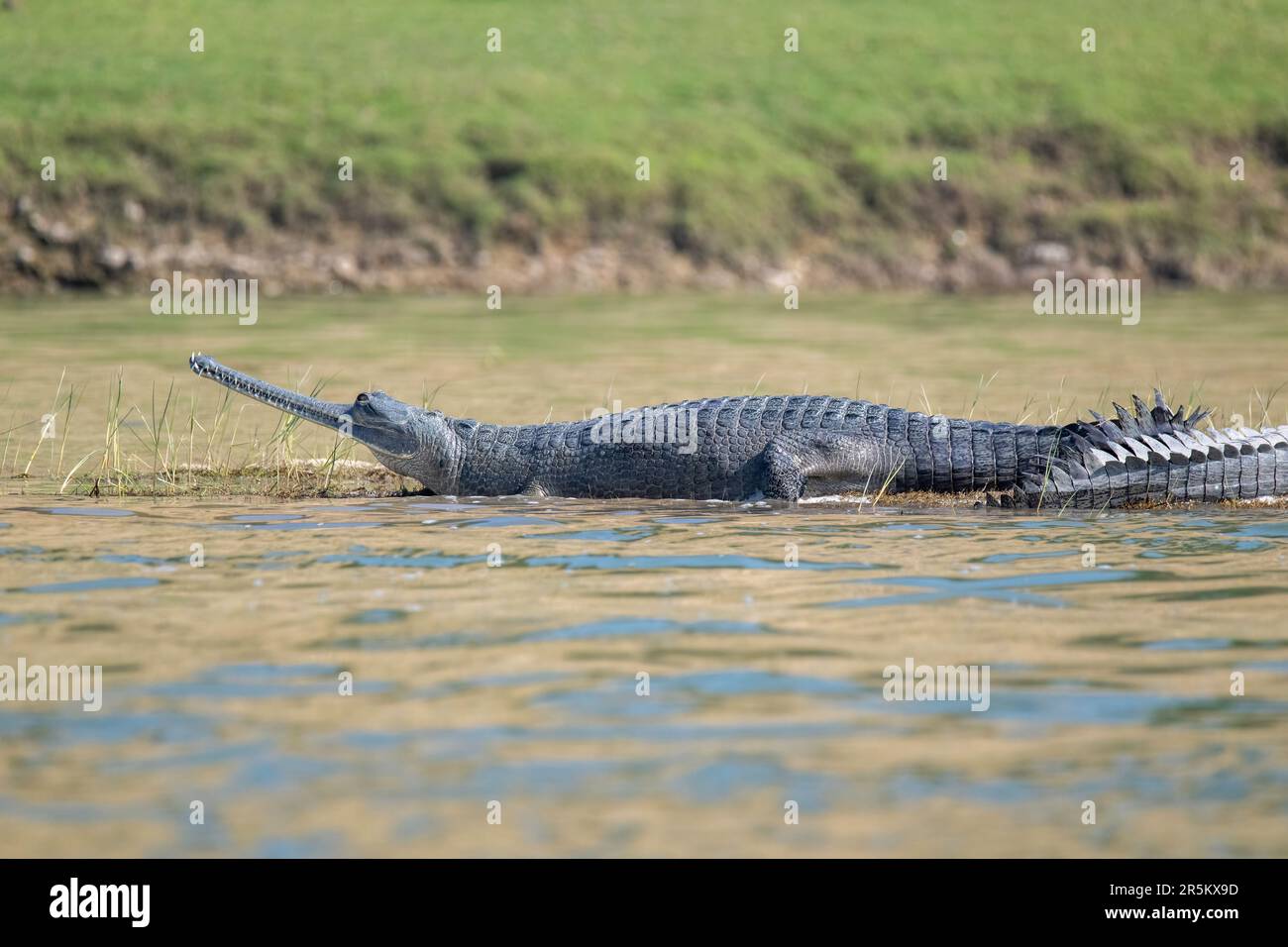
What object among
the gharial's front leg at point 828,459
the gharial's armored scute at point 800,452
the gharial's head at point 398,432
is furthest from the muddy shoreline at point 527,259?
the gharial's front leg at point 828,459

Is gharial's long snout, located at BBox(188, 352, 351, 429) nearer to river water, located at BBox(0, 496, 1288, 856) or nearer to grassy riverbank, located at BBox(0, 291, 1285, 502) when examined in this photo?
grassy riverbank, located at BBox(0, 291, 1285, 502)

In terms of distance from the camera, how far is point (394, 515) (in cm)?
980

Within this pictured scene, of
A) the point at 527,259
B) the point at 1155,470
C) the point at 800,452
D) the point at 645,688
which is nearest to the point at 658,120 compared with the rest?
the point at 527,259

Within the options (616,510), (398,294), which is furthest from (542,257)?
(616,510)

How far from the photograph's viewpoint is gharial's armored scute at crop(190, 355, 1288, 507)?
9906 mm

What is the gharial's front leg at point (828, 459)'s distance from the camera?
10.3 m

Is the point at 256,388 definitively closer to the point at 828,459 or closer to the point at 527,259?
the point at 828,459

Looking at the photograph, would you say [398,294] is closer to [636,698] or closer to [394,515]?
[394,515]

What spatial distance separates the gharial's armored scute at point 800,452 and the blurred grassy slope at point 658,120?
1940 cm

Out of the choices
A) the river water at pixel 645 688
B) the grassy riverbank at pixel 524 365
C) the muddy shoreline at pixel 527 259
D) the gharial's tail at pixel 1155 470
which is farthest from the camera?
the muddy shoreline at pixel 527 259

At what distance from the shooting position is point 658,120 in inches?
1307

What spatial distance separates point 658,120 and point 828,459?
23.9 m

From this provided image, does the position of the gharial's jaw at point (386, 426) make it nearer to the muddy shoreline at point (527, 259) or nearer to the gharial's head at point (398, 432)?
the gharial's head at point (398, 432)

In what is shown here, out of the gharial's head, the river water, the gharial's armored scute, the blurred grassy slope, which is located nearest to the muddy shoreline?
the blurred grassy slope
